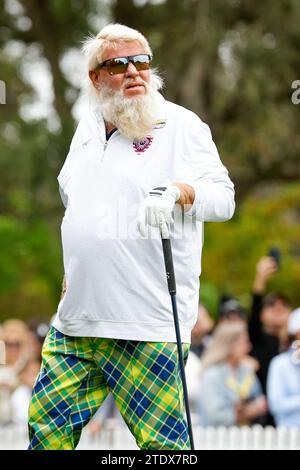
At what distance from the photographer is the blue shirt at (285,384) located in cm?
889

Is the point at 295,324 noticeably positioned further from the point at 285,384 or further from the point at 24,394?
the point at 24,394

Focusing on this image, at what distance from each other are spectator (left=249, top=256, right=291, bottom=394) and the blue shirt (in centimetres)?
64

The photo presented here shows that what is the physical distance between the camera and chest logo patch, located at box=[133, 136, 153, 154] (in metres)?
4.88

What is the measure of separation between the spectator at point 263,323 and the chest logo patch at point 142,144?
15.4 ft

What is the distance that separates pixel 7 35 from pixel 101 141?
18.1m

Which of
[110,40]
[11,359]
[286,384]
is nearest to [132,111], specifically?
[110,40]

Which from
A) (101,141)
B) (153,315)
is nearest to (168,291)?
(153,315)

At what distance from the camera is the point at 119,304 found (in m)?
4.82

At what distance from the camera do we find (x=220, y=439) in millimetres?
8445

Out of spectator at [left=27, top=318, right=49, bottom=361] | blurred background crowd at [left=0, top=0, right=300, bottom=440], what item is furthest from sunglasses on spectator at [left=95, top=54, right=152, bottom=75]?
blurred background crowd at [left=0, top=0, right=300, bottom=440]

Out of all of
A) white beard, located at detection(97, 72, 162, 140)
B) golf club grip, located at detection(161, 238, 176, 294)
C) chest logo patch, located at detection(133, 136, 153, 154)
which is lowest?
golf club grip, located at detection(161, 238, 176, 294)

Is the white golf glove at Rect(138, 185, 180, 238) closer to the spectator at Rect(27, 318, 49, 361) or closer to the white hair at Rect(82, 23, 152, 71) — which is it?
the white hair at Rect(82, 23, 152, 71)

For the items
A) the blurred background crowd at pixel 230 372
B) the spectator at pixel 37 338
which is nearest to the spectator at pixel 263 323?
the blurred background crowd at pixel 230 372

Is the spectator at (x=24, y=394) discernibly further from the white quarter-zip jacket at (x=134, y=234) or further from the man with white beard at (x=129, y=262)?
the white quarter-zip jacket at (x=134, y=234)
